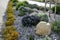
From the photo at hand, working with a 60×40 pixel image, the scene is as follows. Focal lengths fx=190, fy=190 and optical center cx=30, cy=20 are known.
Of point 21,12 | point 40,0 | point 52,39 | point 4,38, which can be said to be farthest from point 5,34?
point 40,0

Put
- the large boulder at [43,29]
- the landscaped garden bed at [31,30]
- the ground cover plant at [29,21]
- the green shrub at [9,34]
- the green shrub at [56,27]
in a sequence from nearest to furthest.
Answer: the green shrub at [9,34], the landscaped garden bed at [31,30], the large boulder at [43,29], the green shrub at [56,27], the ground cover plant at [29,21]

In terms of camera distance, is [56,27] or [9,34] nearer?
[9,34]

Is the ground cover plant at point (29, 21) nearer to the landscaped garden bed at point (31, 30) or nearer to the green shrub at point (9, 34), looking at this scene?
the landscaped garden bed at point (31, 30)

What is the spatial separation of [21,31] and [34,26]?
2.22 ft

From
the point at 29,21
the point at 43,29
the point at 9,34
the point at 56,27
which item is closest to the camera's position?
the point at 9,34

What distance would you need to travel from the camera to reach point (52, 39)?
18.2ft

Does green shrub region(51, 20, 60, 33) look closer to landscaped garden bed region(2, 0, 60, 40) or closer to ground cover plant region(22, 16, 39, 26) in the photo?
landscaped garden bed region(2, 0, 60, 40)

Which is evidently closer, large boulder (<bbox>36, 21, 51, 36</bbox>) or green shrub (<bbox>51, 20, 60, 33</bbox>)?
large boulder (<bbox>36, 21, 51, 36</bbox>)

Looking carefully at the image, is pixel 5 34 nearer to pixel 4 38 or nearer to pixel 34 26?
pixel 4 38

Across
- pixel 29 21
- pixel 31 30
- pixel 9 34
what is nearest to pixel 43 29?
pixel 31 30

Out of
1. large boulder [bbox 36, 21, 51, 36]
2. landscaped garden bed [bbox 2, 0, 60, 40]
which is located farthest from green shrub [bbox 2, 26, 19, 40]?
large boulder [bbox 36, 21, 51, 36]

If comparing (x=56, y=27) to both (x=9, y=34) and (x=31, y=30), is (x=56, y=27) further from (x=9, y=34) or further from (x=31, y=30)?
(x=9, y=34)

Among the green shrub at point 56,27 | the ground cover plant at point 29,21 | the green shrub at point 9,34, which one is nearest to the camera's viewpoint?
the green shrub at point 9,34

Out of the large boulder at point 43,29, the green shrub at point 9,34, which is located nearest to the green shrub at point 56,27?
the large boulder at point 43,29
